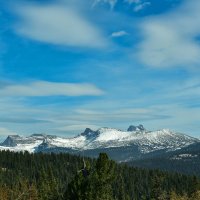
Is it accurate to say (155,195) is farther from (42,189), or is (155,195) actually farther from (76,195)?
(76,195)

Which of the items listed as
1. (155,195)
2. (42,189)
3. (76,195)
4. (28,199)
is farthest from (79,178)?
(155,195)

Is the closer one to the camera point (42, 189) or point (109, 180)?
point (109, 180)

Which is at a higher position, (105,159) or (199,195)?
(105,159)

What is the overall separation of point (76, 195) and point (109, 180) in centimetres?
895

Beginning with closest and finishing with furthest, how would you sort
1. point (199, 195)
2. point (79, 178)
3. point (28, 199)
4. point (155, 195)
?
1. point (79, 178)
2. point (28, 199)
3. point (199, 195)
4. point (155, 195)

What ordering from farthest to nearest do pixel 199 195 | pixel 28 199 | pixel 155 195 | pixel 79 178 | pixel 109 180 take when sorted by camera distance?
1. pixel 155 195
2. pixel 199 195
3. pixel 28 199
4. pixel 109 180
5. pixel 79 178

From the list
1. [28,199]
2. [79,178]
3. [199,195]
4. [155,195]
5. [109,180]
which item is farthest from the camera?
[155,195]

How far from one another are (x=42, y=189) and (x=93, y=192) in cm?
8413

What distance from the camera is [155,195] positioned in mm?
199750

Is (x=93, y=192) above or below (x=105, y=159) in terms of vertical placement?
below

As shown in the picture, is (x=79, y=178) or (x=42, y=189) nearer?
(x=79, y=178)

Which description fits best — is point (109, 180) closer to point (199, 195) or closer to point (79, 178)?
point (79, 178)

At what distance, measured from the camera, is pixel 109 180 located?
98.7 meters

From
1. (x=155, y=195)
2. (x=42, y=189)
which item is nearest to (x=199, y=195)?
(x=155, y=195)
